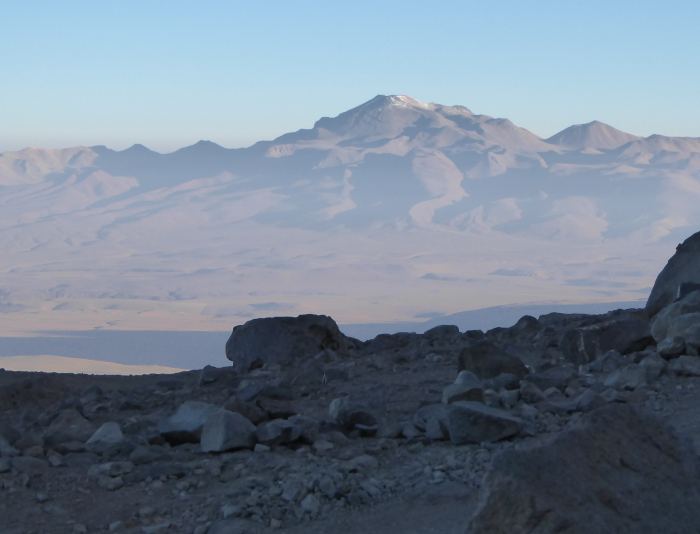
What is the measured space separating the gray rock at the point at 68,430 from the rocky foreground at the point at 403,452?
0.8 inches

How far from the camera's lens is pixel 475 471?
13.7 ft

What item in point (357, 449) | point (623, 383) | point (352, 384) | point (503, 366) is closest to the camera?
point (357, 449)

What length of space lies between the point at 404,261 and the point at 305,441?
135 metres

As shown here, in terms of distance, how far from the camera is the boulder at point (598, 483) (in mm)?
2729

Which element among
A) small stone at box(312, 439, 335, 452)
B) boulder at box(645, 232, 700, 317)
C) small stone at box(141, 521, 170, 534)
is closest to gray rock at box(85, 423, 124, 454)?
small stone at box(312, 439, 335, 452)

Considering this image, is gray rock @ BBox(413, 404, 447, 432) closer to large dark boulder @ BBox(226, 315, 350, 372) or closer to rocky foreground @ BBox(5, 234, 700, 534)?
rocky foreground @ BBox(5, 234, 700, 534)

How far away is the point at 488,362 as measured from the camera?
23.0 feet

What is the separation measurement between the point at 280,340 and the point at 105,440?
620cm

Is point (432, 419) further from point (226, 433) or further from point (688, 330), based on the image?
point (688, 330)

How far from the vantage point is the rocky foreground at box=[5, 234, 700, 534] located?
2.88 m

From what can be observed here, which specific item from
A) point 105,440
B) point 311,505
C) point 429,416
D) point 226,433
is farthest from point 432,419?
point 105,440

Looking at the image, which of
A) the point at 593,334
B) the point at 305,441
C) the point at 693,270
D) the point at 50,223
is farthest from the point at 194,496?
the point at 50,223

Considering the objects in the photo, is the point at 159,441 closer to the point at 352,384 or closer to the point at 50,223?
the point at 352,384

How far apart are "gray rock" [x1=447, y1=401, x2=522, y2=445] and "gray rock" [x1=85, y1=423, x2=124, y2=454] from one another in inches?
80.8
